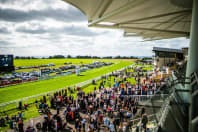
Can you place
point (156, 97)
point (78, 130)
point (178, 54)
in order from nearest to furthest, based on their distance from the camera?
1. point (156, 97)
2. point (78, 130)
3. point (178, 54)

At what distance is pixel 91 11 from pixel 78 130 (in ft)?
25.6

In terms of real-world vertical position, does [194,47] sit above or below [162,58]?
above

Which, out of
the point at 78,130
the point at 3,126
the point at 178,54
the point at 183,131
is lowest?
the point at 3,126

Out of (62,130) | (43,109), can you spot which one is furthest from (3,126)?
(62,130)

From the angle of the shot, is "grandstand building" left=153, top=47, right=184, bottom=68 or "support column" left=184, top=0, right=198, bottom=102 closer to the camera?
"support column" left=184, top=0, right=198, bottom=102

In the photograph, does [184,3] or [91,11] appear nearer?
[184,3]

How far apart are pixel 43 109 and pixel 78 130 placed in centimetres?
672

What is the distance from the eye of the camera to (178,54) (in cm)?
4044

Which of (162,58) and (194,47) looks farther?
(162,58)

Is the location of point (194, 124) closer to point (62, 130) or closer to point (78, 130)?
point (78, 130)

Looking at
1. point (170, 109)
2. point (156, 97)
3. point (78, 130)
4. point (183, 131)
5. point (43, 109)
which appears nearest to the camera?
point (183, 131)

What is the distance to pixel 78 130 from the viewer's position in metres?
9.06

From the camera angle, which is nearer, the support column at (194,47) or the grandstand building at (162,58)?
the support column at (194,47)

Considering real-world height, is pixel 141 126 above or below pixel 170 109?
below
